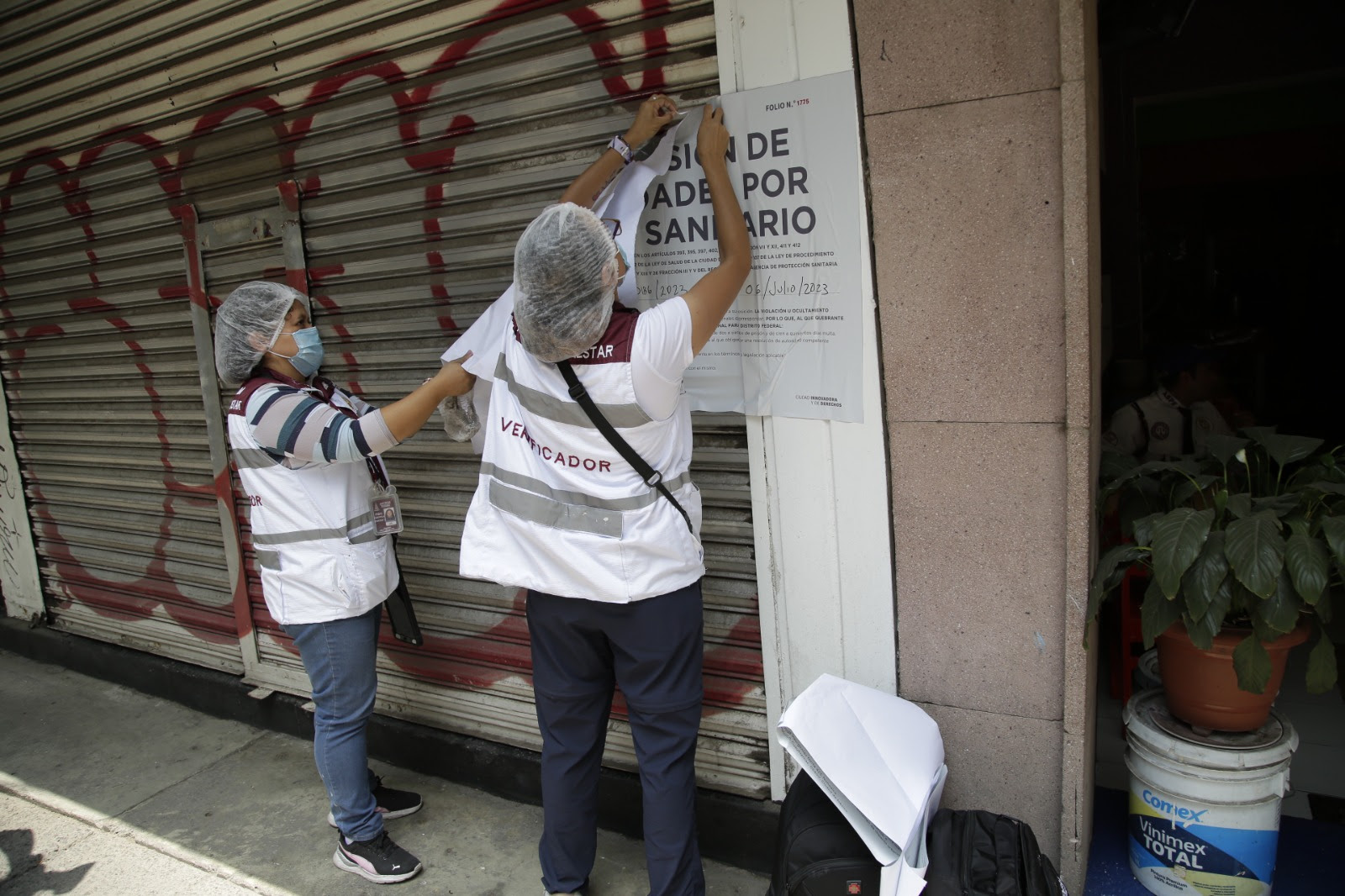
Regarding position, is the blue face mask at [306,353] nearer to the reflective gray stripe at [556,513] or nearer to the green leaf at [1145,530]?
the reflective gray stripe at [556,513]

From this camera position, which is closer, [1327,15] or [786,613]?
[786,613]

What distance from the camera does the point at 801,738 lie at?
244cm

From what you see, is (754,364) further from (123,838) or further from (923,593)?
(123,838)

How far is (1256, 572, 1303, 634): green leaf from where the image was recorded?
227cm

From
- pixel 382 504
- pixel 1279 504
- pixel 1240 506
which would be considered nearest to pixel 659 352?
pixel 382 504

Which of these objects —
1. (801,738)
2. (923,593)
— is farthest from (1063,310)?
(801,738)

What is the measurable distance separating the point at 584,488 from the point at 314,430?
890 mm

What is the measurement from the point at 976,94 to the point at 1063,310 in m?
0.60

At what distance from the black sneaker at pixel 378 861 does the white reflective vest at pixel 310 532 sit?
86 centimetres

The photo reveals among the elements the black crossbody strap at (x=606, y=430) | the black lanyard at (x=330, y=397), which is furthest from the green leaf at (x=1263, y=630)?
the black lanyard at (x=330, y=397)

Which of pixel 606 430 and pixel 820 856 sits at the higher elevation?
pixel 606 430

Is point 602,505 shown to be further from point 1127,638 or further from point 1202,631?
point 1127,638

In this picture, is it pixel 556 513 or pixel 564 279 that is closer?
pixel 564 279

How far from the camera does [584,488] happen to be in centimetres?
254
